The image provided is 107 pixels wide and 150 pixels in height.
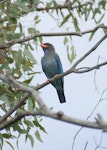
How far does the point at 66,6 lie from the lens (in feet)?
17.0

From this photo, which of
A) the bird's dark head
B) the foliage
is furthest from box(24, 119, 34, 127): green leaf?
the bird's dark head

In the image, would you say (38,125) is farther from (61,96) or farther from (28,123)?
(61,96)

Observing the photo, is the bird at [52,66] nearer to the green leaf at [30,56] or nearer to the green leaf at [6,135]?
the green leaf at [6,135]

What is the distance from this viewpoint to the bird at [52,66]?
572 centimetres

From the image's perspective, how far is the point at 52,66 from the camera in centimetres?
608

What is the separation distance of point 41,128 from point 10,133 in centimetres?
25

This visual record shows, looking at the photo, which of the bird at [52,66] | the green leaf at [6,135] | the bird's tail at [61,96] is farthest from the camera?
the bird at [52,66]

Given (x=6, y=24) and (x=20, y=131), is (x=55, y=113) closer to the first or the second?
(x=20, y=131)

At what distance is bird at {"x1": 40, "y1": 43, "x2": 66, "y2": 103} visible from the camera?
572 centimetres

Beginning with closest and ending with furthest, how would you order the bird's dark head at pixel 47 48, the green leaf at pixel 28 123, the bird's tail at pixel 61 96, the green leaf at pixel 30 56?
the green leaf at pixel 30 56
the green leaf at pixel 28 123
the bird's tail at pixel 61 96
the bird's dark head at pixel 47 48

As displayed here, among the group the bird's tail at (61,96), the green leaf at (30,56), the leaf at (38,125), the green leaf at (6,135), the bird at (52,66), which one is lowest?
the bird's tail at (61,96)

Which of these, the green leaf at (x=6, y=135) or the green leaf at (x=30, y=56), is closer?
the green leaf at (x=30, y=56)

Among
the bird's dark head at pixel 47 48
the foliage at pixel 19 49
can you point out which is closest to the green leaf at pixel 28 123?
the foliage at pixel 19 49

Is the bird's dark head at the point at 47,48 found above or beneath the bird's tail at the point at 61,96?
above
